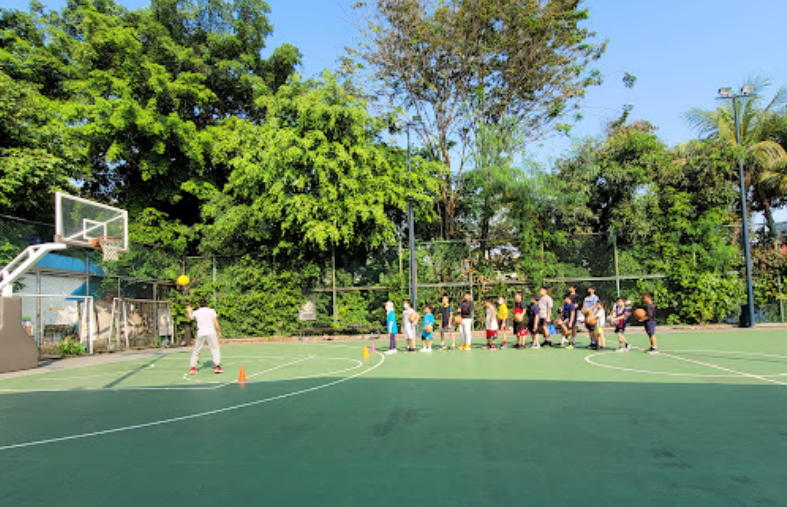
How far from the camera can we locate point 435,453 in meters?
5.45

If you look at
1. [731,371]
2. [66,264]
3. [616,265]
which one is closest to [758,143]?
[616,265]

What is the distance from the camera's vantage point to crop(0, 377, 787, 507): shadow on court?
439 centimetres

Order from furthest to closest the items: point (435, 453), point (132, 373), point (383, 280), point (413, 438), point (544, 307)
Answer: point (383, 280) < point (544, 307) < point (132, 373) < point (413, 438) < point (435, 453)

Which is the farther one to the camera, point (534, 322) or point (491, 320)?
point (534, 322)

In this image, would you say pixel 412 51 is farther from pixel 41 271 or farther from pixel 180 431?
pixel 180 431

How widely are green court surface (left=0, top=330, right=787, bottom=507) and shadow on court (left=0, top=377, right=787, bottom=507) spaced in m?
0.02

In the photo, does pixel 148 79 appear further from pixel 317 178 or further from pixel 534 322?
pixel 534 322

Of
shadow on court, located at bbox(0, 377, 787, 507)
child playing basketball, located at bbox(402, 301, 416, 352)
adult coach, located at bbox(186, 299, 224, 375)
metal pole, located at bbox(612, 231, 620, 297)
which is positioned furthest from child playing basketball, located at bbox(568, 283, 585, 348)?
adult coach, located at bbox(186, 299, 224, 375)

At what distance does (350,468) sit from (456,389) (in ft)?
14.4

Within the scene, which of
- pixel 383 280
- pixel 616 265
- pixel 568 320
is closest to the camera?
pixel 568 320

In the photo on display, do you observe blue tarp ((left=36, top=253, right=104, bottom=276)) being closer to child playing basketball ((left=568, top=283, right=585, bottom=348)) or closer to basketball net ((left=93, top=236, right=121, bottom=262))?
basketball net ((left=93, top=236, right=121, bottom=262))

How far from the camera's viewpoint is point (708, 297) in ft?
71.8

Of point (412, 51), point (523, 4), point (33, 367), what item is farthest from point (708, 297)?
point (33, 367)

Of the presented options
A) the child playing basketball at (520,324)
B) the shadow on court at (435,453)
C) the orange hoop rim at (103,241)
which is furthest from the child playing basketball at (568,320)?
the orange hoop rim at (103,241)
